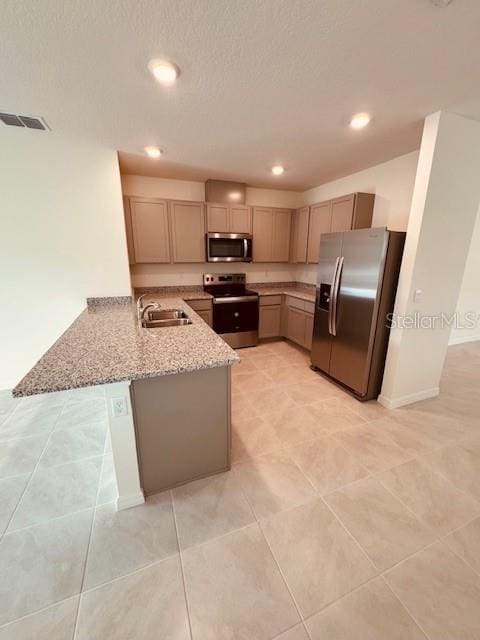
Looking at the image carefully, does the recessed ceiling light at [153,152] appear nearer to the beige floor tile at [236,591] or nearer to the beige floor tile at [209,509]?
the beige floor tile at [209,509]

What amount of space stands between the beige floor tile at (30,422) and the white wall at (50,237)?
718 mm

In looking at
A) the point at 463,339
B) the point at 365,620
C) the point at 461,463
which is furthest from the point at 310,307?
the point at 463,339

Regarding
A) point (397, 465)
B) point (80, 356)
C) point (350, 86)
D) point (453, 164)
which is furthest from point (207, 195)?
point (397, 465)

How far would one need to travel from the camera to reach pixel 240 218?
407 centimetres

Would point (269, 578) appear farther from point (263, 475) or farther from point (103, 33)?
point (103, 33)

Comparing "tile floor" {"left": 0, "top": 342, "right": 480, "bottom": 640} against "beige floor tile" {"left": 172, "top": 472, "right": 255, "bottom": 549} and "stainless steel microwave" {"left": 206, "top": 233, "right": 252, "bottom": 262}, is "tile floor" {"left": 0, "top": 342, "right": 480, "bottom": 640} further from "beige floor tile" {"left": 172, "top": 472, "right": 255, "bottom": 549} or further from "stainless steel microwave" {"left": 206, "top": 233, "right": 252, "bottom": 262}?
"stainless steel microwave" {"left": 206, "top": 233, "right": 252, "bottom": 262}

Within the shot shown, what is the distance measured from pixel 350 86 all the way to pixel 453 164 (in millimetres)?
1225

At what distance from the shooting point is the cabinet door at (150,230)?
356cm

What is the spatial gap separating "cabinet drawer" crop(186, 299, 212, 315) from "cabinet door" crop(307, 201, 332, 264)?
1753mm

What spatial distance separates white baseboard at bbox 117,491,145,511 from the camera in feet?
5.23

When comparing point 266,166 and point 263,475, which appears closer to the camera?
point 263,475

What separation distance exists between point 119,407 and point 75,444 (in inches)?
45.1

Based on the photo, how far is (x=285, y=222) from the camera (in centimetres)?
440

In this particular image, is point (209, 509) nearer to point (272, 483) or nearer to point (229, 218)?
point (272, 483)
